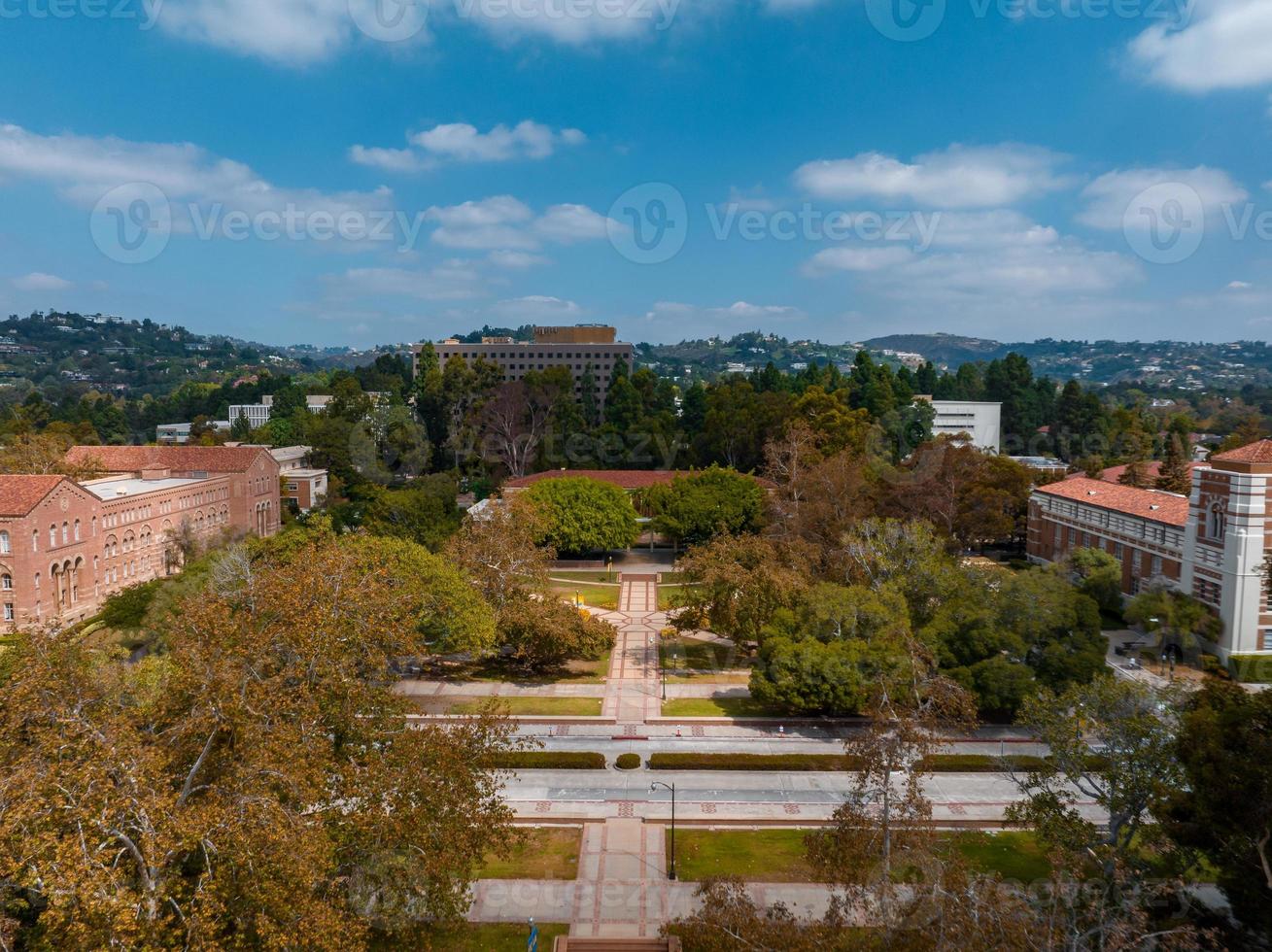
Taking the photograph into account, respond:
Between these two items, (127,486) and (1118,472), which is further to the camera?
(1118,472)

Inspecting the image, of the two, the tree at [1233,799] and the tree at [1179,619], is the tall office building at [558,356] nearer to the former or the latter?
the tree at [1179,619]

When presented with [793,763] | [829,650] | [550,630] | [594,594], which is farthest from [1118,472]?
[550,630]

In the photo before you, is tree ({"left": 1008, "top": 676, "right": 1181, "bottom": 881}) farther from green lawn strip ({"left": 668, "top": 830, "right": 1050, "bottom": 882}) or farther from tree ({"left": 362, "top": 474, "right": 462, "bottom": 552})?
tree ({"left": 362, "top": 474, "right": 462, "bottom": 552})

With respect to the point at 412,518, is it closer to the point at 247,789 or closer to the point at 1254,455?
the point at 247,789

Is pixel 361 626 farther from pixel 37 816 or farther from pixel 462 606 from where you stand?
pixel 462 606

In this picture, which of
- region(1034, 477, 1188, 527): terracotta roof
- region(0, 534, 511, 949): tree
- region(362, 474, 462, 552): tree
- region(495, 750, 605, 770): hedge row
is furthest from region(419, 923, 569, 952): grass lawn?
region(1034, 477, 1188, 527): terracotta roof

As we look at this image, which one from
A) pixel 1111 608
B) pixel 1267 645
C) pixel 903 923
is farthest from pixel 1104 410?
pixel 903 923
